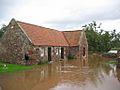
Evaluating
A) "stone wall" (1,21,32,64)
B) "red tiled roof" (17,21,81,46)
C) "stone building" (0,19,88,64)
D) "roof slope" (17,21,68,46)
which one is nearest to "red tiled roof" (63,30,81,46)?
"red tiled roof" (17,21,81,46)

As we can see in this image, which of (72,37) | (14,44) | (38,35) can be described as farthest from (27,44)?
(72,37)

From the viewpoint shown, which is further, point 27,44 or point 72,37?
point 72,37

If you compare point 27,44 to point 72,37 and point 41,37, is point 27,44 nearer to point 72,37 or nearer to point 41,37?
point 41,37

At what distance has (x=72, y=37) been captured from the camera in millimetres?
39344

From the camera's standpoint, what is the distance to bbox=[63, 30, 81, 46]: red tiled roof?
37.8 meters

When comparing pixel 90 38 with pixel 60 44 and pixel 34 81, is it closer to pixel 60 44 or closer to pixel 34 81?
pixel 60 44

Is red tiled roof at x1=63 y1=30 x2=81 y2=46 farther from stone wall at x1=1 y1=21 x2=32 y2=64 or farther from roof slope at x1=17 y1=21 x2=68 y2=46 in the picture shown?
stone wall at x1=1 y1=21 x2=32 y2=64

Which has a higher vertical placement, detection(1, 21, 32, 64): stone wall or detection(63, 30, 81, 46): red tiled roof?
detection(63, 30, 81, 46): red tiled roof

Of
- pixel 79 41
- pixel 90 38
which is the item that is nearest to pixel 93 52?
pixel 90 38

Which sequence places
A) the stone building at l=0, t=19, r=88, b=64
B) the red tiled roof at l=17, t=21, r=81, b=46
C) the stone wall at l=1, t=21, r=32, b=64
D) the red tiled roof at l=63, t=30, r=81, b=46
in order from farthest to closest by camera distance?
1. the red tiled roof at l=63, t=30, r=81, b=46
2. the red tiled roof at l=17, t=21, r=81, b=46
3. the stone wall at l=1, t=21, r=32, b=64
4. the stone building at l=0, t=19, r=88, b=64

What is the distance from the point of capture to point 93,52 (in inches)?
2046

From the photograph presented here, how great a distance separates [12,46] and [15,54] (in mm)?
1174

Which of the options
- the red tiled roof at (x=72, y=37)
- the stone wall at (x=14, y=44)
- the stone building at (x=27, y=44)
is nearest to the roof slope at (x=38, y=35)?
the stone building at (x=27, y=44)

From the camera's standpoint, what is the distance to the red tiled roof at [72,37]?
1486 inches
